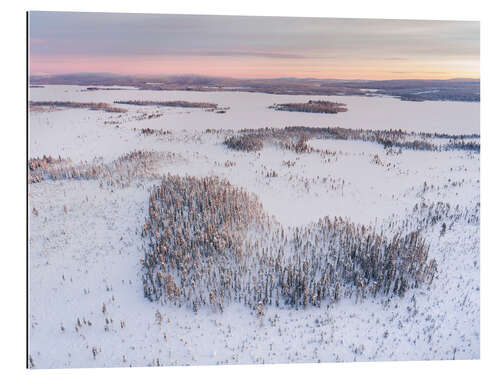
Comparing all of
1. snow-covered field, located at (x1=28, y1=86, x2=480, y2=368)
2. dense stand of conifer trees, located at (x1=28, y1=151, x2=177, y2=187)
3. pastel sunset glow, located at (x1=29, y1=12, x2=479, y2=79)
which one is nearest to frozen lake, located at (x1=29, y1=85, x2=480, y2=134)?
snow-covered field, located at (x1=28, y1=86, x2=480, y2=368)

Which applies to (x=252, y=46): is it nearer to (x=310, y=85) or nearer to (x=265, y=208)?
(x=310, y=85)

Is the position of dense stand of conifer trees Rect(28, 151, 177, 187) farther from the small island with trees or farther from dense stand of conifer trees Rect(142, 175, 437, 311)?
the small island with trees

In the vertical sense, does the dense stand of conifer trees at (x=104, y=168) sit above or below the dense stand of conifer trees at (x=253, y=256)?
above

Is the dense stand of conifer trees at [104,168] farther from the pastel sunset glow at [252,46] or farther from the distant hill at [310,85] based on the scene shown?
the pastel sunset glow at [252,46]

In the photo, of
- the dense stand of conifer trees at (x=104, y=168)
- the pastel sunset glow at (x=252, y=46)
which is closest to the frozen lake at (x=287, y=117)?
the pastel sunset glow at (x=252, y=46)

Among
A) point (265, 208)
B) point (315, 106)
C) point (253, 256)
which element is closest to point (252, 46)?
point (315, 106)
